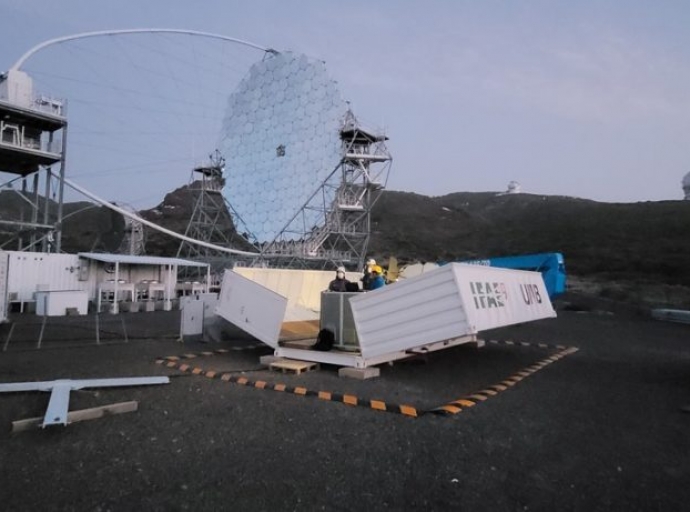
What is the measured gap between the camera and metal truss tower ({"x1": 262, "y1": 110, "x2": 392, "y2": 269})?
31688 millimetres

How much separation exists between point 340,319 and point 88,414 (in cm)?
513

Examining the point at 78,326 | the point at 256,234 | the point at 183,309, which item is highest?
the point at 256,234

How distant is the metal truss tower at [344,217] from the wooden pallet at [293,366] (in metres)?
19.9

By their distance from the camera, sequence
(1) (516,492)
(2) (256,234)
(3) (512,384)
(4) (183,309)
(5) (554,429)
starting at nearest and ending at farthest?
1. (1) (516,492)
2. (5) (554,429)
3. (3) (512,384)
4. (4) (183,309)
5. (2) (256,234)

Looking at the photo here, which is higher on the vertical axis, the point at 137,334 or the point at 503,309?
the point at 503,309

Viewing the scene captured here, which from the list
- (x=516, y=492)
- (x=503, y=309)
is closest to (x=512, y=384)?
(x=503, y=309)

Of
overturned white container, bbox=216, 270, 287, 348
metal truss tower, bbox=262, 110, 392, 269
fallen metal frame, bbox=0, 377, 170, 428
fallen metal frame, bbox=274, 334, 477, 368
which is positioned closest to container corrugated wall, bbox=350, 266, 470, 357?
fallen metal frame, bbox=274, 334, 477, 368

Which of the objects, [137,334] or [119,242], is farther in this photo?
[119,242]

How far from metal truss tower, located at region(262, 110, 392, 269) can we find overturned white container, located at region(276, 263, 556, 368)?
20.8 meters

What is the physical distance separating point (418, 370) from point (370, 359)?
5.17ft

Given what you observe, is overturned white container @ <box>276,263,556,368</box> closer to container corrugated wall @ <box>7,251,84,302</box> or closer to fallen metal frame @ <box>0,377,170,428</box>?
fallen metal frame @ <box>0,377,170,428</box>

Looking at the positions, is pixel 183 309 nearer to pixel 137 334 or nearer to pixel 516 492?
pixel 137 334

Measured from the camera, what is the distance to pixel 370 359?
368 inches

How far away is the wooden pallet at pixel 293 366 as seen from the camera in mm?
9695
